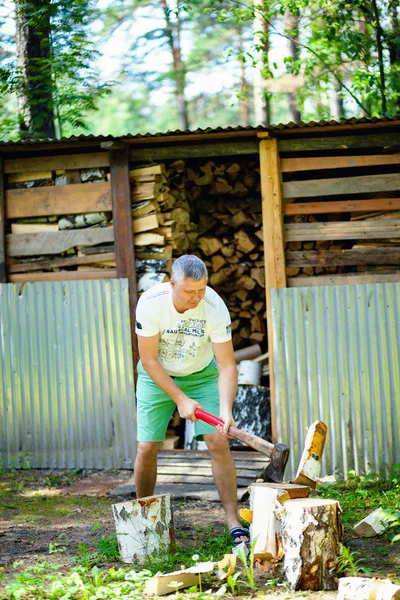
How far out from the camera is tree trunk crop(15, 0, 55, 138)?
9617 millimetres

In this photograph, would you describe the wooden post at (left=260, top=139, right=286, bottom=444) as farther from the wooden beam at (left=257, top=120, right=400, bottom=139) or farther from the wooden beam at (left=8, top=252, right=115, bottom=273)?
the wooden beam at (left=8, top=252, right=115, bottom=273)

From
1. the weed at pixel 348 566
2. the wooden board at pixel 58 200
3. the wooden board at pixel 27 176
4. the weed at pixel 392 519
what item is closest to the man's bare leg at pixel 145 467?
the weed at pixel 348 566

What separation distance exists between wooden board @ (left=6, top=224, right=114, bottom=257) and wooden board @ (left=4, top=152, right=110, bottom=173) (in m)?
0.66

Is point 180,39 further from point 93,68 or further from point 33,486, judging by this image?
point 33,486

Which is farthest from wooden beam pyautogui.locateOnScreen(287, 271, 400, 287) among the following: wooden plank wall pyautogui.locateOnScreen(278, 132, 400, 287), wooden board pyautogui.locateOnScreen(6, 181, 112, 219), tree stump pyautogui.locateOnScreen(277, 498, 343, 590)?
tree stump pyautogui.locateOnScreen(277, 498, 343, 590)

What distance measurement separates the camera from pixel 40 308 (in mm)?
7434

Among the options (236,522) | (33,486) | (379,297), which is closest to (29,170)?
(33,486)

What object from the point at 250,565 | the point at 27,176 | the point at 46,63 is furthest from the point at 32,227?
the point at 250,565

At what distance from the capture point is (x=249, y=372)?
8.07 meters

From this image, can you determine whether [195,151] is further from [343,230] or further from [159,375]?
[159,375]

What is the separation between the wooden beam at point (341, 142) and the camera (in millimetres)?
6820

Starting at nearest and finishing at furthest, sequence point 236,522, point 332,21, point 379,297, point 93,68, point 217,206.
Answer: point 236,522
point 379,297
point 217,206
point 332,21
point 93,68

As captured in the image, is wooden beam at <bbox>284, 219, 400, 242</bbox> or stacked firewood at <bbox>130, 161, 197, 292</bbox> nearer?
wooden beam at <bbox>284, 219, 400, 242</bbox>

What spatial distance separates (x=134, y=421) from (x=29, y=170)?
284 centimetres
